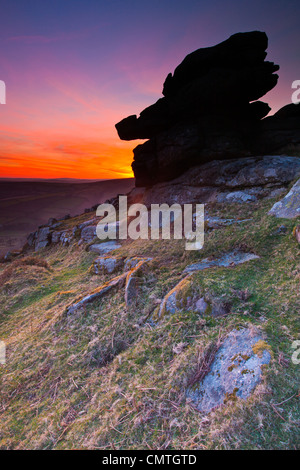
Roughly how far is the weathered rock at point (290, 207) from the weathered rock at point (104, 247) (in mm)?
8695

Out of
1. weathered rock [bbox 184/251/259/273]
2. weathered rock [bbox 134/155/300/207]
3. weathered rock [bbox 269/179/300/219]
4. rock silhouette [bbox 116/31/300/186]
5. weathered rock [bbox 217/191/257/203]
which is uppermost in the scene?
rock silhouette [bbox 116/31/300/186]

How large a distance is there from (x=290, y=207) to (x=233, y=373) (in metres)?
6.32

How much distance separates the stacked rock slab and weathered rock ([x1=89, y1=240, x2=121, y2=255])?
7.12 meters

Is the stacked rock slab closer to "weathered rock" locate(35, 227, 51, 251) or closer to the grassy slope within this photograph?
the grassy slope

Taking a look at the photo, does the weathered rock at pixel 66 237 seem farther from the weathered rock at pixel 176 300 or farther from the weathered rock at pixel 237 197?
the weathered rock at pixel 176 300

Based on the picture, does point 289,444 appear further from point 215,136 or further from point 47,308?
point 215,136

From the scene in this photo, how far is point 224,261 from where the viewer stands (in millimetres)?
6641

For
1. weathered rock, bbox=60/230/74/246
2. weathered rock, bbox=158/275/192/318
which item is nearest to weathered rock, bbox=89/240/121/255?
weathered rock, bbox=60/230/74/246

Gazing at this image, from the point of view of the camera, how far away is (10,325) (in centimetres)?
799

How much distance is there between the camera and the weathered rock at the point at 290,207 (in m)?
7.37

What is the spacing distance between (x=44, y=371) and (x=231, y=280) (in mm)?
4751

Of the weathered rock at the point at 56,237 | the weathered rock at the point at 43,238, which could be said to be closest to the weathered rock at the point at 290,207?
the weathered rock at the point at 56,237

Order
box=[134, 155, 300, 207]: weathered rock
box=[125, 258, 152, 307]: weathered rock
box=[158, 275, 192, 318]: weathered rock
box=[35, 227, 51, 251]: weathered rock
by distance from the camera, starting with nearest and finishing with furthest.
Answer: box=[158, 275, 192, 318]: weathered rock < box=[125, 258, 152, 307]: weathered rock < box=[134, 155, 300, 207]: weathered rock < box=[35, 227, 51, 251]: weathered rock

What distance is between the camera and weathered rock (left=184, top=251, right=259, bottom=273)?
636 centimetres
